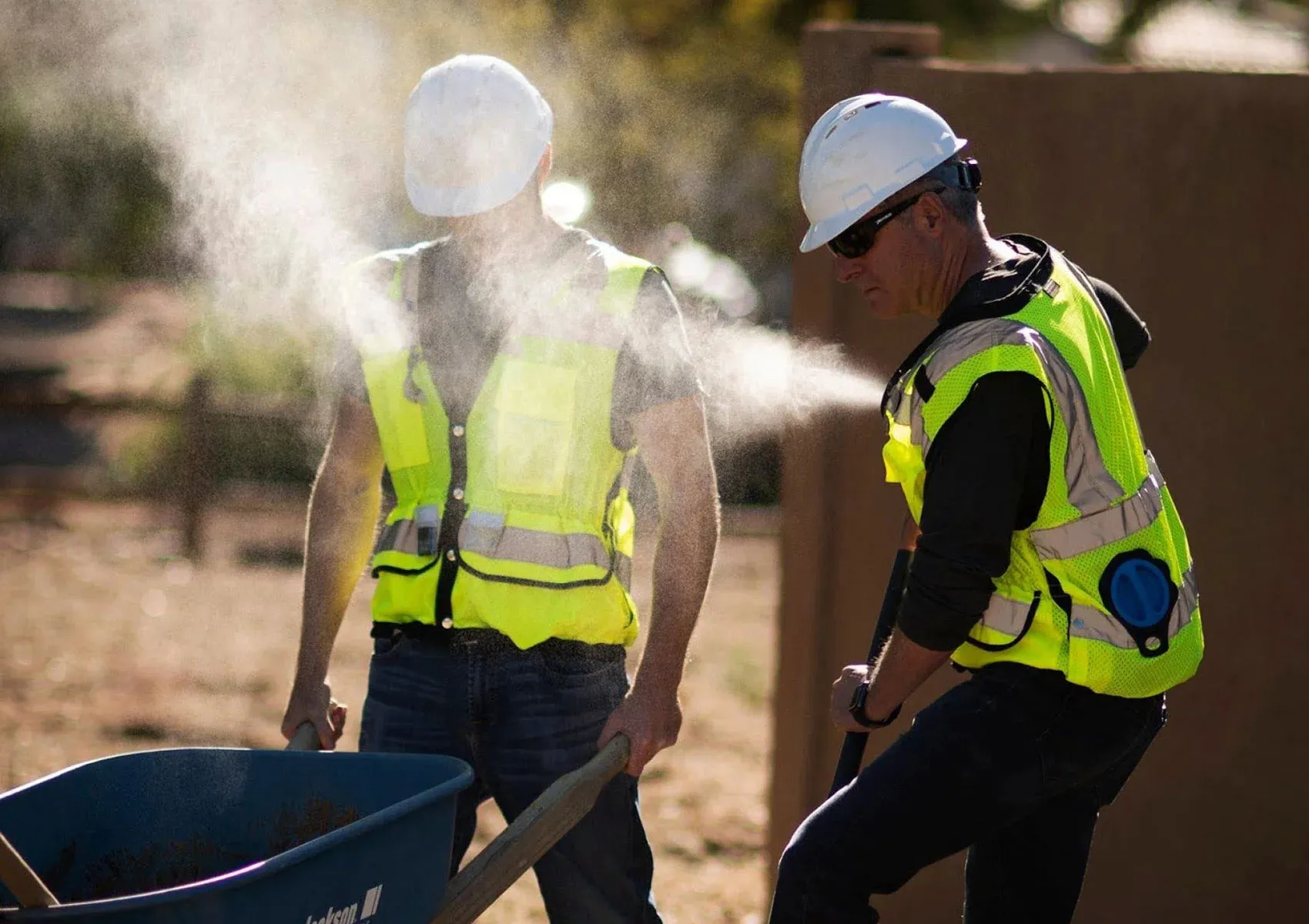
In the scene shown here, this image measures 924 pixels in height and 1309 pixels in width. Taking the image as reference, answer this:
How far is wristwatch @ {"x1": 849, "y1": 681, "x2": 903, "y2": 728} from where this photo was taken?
2906 millimetres

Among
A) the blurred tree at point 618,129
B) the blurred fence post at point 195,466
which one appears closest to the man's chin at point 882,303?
the blurred tree at point 618,129

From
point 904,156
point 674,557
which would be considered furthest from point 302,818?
point 904,156

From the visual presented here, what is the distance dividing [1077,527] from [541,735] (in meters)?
1.10

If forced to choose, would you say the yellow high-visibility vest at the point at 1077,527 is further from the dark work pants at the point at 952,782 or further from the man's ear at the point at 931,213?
the man's ear at the point at 931,213

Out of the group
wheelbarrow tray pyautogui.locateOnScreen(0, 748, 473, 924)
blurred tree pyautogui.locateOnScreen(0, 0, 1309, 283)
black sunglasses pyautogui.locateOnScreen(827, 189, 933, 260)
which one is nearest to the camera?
wheelbarrow tray pyautogui.locateOnScreen(0, 748, 473, 924)

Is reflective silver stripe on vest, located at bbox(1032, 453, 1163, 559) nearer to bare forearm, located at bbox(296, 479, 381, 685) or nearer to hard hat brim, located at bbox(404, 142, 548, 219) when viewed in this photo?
hard hat brim, located at bbox(404, 142, 548, 219)

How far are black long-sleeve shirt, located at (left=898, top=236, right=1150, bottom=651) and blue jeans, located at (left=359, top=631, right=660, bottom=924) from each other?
70 centimetres

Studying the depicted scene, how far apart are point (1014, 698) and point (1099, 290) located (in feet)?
3.17

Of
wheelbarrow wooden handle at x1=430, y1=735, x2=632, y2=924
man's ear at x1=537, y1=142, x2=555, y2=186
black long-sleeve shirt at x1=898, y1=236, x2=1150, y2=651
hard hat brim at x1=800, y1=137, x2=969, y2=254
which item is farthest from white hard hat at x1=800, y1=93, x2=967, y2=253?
wheelbarrow wooden handle at x1=430, y1=735, x2=632, y2=924

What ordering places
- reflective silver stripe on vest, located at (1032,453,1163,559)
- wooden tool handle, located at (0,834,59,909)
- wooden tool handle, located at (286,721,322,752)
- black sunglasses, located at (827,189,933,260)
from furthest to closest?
1. wooden tool handle, located at (286,721,322,752)
2. black sunglasses, located at (827,189,933,260)
3. reflective silver stripe on vest, located at (1032,453,1163,559)
4. wooden tool handle, located at (0,834,59,909)

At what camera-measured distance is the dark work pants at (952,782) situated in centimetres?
267

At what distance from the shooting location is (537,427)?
9.91 ft

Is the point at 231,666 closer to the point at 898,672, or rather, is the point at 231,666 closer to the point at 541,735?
the point at 541,735

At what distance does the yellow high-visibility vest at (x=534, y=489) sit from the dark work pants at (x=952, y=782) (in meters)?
0.64
